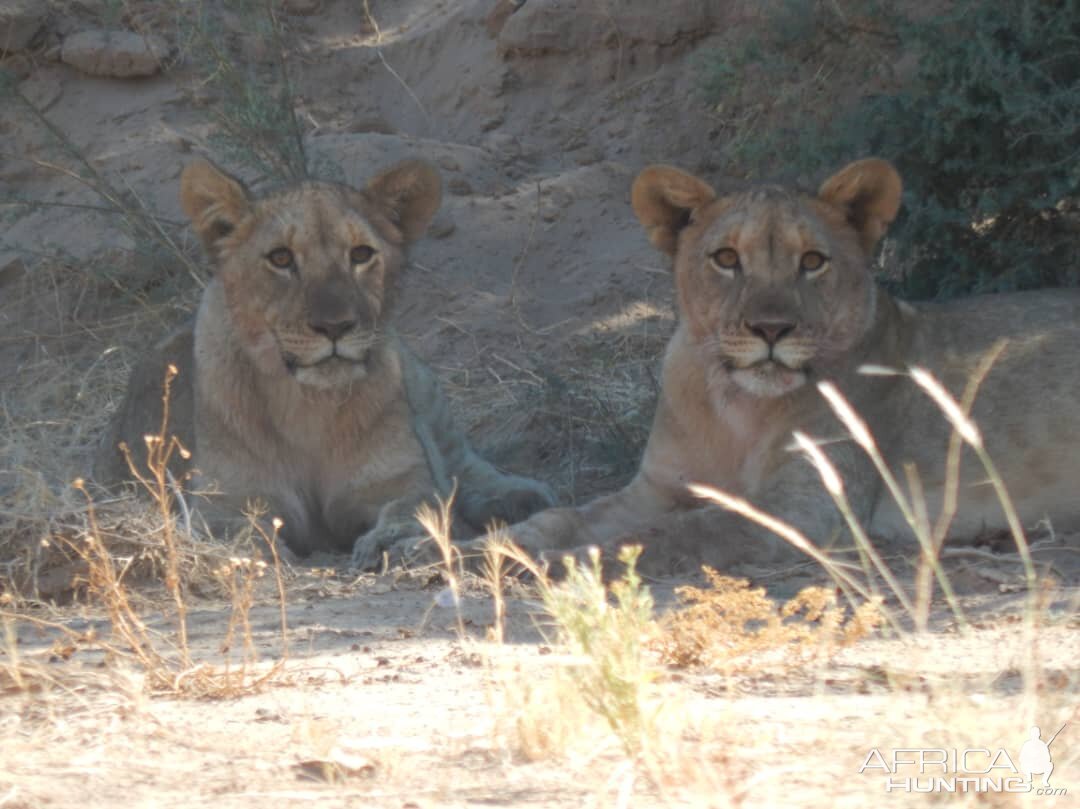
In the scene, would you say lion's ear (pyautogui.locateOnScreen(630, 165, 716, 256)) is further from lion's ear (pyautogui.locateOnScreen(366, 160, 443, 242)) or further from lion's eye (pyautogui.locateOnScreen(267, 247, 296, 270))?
lion's eye (pyautogui.locateOnScreen(267, 247, 296, 270))

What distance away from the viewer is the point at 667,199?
5.99m

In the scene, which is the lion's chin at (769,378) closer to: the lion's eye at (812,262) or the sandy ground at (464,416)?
the lion's eye at (812,262)

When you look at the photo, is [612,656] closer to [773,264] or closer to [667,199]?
[773,264]

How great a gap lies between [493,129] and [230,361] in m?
4.65

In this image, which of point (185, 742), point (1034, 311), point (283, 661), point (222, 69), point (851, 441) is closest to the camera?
point (185, 742)

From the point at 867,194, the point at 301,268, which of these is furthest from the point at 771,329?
the point at 301,268

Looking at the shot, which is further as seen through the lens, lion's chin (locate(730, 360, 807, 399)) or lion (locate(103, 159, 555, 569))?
lion (locate(103, 159, 555, 569))

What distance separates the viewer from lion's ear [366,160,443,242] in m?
6.36

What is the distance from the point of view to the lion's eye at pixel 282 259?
591 cm

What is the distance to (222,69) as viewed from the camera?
874cm

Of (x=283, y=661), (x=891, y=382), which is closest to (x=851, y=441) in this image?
(x=891, y=382)

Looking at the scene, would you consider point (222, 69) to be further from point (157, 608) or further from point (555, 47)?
point (157, 608)

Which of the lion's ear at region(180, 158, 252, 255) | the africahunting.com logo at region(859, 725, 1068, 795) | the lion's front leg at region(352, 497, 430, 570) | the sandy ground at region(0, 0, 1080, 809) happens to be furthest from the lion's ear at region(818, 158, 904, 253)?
the africahunting.com logo at region(859, 725, 1068, 795)

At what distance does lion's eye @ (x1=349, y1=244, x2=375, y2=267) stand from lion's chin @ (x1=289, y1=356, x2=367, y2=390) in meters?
0.40
